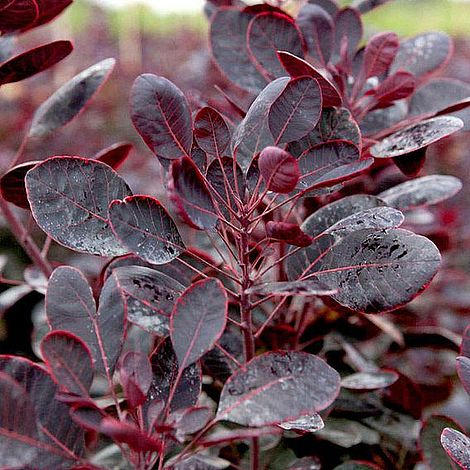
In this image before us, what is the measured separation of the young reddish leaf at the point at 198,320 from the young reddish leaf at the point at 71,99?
1.50 ft

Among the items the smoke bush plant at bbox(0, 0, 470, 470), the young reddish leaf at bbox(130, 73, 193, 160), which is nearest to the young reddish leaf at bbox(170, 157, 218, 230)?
the smoke bush plant at bbox(0, 0, 470, 470)

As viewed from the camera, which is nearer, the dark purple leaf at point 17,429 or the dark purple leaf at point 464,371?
the dark purple leaf at point 17,429

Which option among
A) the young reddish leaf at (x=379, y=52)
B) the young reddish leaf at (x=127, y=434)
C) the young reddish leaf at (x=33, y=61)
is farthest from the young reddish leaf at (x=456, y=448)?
the young reddish leaf at (x=33, y=61)

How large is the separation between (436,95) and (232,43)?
1.14 ft

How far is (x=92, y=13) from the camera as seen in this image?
775 cm

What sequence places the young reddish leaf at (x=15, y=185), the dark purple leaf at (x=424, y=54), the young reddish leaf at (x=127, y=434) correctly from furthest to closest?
the dark purple leaf at (x=424, y=54), the young reddish leaf at (x=15, y=185), the young reddish leaf at (x=127, y=434)

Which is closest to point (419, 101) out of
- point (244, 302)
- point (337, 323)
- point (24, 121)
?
point (337, 323)

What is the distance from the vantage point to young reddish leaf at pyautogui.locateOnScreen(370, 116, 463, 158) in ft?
2.64

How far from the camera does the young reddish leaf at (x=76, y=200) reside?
0.74 m

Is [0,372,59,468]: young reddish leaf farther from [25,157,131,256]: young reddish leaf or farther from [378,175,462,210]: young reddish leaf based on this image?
[378,175,462,210]: young reddish leaf

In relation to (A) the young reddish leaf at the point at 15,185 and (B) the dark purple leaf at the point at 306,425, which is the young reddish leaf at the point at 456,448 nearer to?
(B) the dark purple leaf at the point at 306,425

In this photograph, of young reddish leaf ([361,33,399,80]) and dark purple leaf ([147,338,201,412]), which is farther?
young reddish leaf ([361,33,399,80])

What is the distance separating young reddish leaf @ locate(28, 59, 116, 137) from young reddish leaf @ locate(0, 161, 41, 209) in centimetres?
17

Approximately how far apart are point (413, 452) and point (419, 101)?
2.03 feet
